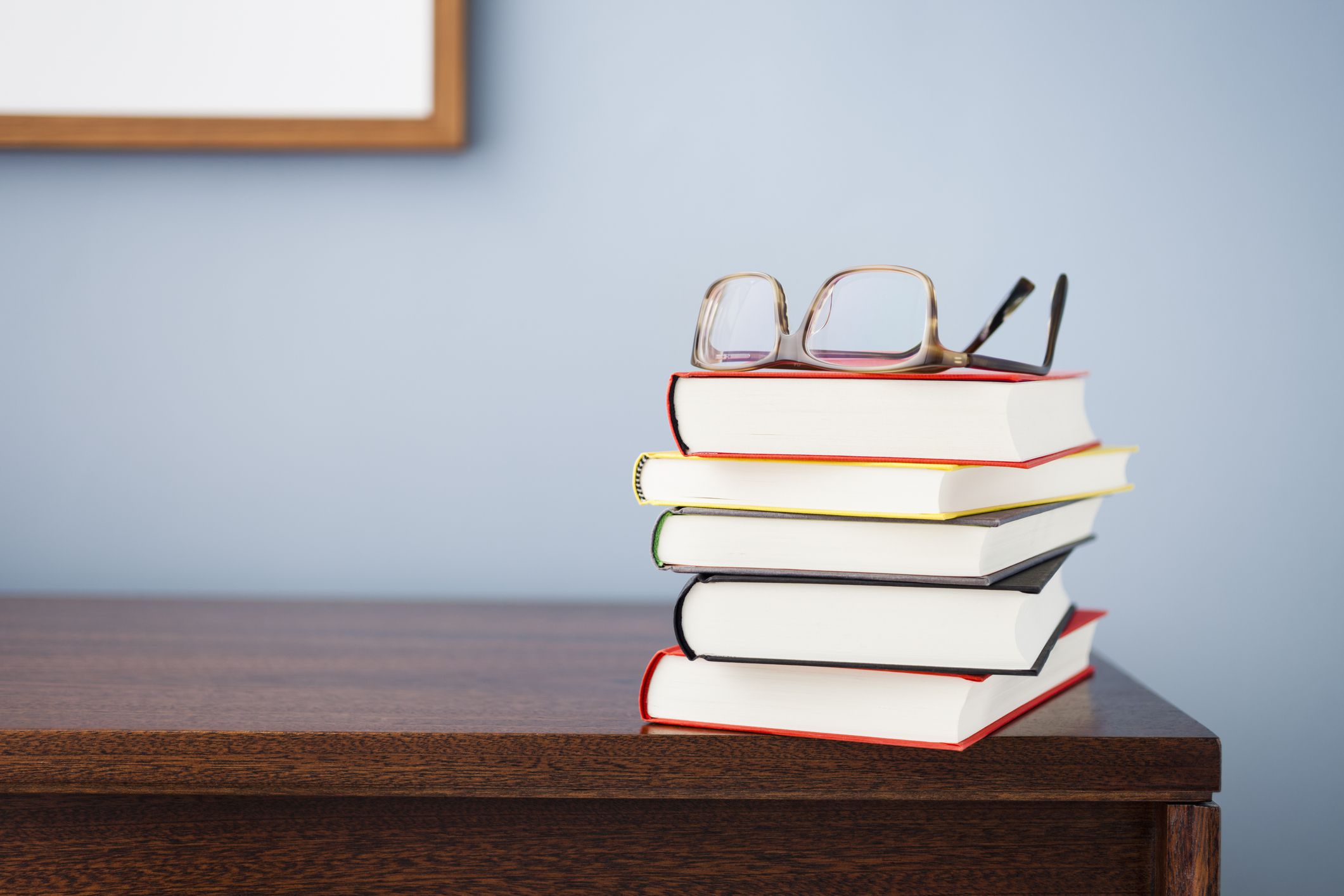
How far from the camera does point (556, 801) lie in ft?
1.98

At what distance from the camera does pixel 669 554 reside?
0.61 meters

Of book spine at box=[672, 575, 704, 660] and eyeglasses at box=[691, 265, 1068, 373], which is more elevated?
eyeglasses at box=[691, 265, 1068, 373]

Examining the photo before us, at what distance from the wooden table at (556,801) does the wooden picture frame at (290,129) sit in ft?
1.97

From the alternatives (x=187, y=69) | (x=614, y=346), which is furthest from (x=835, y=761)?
(x=187, y=69)

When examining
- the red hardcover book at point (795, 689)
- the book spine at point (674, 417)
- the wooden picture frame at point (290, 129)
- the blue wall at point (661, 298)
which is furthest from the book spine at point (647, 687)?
the wooden picture frame at point (290, 129)

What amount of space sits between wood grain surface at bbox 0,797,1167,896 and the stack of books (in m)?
0.06

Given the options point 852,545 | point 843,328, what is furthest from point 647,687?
point 843,328

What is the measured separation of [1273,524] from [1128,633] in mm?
186

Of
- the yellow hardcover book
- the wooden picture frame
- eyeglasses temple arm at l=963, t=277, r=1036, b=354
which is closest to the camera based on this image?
the yellow hardcover book

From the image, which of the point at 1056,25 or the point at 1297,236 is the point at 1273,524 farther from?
the point at 1056,25

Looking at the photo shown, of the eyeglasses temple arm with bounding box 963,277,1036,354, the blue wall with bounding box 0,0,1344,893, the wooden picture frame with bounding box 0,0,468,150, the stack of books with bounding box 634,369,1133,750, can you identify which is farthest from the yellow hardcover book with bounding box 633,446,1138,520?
the wooden picture frame with bounding box 0,0,468,150

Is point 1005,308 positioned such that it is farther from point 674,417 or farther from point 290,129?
point 290,129

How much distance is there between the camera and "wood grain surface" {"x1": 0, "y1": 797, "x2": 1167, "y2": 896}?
0.60m

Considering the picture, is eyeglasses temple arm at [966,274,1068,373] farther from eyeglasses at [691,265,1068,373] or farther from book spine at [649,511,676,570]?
book spine at [649,511,676,570]
